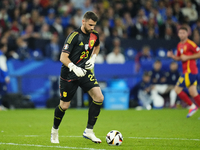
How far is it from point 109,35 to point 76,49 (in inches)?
523

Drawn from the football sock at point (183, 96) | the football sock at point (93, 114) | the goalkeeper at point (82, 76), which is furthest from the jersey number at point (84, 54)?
the football sock at point (183, 96)

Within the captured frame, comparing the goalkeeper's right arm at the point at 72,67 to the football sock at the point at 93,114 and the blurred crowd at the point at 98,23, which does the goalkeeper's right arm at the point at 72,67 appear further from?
the blurred crowd at the point at 98,23

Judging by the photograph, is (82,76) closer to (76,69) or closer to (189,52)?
(76,69)

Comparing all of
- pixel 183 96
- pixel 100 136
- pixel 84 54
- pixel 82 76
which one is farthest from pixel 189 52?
pixel 82 76

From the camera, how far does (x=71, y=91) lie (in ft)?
23.0

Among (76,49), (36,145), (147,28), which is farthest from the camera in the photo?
(147,28)

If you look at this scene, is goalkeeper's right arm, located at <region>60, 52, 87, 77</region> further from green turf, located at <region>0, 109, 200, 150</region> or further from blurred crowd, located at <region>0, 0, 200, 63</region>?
blurred crowd, located at <region>0, 0, 200, 63</region>

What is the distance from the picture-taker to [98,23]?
20.7 metres

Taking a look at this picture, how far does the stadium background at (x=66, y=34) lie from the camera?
16734mm

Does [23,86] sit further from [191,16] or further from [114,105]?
[191,16]

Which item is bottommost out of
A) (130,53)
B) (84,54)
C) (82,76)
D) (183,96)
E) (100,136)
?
(183,96)

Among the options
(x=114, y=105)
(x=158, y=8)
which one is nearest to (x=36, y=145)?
(x=114, y=105)

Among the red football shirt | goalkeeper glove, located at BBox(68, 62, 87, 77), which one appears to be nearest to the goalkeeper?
goalkeeper glove, located at BBox(68, 62, 87, 77)

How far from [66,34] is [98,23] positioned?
Answer: 2.98m
